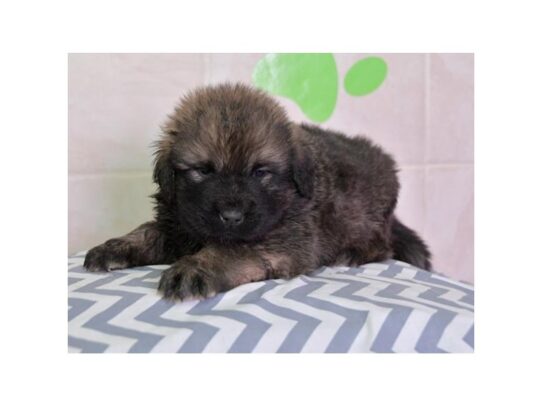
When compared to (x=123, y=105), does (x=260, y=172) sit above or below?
below

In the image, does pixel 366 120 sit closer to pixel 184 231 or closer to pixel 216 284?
pixel 184 231

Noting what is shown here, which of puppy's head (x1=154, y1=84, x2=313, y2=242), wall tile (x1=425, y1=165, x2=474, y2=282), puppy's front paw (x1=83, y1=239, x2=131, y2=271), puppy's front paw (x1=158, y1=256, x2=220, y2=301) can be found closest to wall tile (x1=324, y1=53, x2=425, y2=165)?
wall tile (x1=425, y1=165, x2=474, y2=282)

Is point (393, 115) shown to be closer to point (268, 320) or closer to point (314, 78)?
point (314, 78)

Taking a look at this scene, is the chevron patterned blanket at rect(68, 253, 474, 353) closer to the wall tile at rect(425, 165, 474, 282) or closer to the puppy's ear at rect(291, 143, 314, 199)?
the puppy's ear at rect(291, 143, 314, 199)

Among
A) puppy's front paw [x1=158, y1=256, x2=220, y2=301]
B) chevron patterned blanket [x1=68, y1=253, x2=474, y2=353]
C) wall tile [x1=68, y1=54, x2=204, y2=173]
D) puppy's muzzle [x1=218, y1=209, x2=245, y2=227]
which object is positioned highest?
wall tile [x1=68, y1=54, x2=204, y2=173]

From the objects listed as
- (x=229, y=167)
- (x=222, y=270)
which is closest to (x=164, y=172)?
(x=229, y=167)

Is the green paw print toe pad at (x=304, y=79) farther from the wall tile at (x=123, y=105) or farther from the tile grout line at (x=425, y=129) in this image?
the tile grout line at (x=425, y=129)
